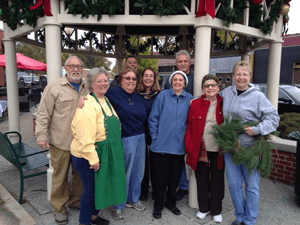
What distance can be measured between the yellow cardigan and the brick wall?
309cm

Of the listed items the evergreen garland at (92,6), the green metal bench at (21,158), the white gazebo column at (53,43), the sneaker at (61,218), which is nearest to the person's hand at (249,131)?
the evergreen garland at (92,6)

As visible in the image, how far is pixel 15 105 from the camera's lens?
16.0 feet

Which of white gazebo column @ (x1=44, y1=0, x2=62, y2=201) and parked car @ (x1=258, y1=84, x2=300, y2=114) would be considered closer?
white gazebo column @ (x1=44, y1=0, x2=62, y2=201)

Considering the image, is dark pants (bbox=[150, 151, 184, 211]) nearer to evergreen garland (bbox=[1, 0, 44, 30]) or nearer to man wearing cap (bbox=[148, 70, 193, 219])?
man wearing cap (bbox=[148, 70, 193, 219])

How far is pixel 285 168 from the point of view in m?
4.02

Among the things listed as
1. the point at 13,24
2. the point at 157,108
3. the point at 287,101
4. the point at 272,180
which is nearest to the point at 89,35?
the point at 13,24

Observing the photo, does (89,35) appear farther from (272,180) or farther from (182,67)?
(272,180)

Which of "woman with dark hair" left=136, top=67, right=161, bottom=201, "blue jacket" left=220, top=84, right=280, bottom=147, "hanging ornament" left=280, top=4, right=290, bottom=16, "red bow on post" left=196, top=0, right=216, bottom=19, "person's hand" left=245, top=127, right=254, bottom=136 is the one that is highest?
"hanging ornament" left=280, top=4, right=290, bottom=16

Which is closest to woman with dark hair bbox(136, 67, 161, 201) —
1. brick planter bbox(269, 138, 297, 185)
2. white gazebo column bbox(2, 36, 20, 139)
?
brick planter bbox(269, 138, 297, 185)

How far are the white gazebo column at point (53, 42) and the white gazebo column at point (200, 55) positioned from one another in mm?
1895

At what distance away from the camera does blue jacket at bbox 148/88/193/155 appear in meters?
2.96

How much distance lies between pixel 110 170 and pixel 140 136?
2.06 ft

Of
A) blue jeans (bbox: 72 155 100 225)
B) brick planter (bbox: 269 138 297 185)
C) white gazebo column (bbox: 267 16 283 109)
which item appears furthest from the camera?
white gazebo column (bbox: 267 16 283 109)

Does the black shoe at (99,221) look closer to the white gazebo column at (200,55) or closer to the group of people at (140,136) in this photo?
the group of people at (140,136)
